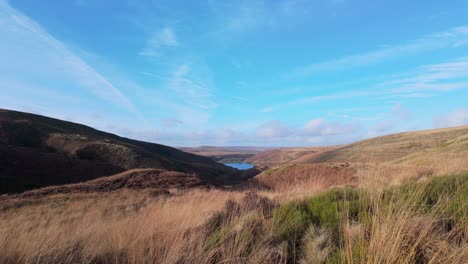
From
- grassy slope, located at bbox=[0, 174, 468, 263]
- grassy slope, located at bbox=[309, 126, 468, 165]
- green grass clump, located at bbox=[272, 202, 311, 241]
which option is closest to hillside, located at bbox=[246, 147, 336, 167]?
grassy slope, located at bbox=[309, 126, 468, 165]

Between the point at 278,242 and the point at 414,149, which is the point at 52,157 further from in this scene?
the point at 414,149

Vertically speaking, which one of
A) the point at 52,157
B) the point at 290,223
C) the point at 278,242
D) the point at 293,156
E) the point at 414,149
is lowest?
the point at 293,156

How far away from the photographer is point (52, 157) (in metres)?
38.3

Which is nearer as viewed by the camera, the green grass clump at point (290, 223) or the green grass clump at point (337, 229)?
the green grass clump at point (337, 229)

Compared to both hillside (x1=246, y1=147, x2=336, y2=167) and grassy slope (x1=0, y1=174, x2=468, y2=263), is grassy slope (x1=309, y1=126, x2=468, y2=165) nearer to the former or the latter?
grassy slope (x1=0, y1=174, x2=468, y2=263)

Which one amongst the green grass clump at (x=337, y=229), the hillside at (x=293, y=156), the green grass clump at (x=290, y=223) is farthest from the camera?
the hillside at (x=293, y=156)

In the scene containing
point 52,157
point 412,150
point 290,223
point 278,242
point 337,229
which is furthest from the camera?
point 412,150

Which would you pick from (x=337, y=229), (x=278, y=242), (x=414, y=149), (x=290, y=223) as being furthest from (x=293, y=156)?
(x=278, y=242)

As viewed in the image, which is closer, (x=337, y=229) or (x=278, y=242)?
(x=278, y=242)

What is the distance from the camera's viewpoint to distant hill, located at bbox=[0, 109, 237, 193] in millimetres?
33062

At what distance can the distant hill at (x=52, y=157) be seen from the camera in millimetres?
33062

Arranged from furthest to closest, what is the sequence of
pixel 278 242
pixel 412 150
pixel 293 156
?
pixel 293 156, pixel 412 150, pixel 278 242

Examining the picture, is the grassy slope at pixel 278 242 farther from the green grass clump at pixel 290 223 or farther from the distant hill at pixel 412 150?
the distant hill at pixel 412 150

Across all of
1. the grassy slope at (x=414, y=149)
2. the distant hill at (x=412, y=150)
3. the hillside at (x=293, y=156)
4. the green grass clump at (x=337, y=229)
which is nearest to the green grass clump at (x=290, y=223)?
the green grass clump at (x=337, y=229)
